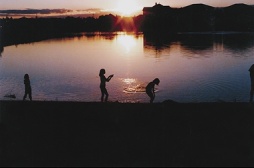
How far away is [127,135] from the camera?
12602mm

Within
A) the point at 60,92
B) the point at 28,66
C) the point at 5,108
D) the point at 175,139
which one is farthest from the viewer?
the point at 28,66

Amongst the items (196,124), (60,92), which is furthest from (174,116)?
(60,92)

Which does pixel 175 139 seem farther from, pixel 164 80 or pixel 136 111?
pixel 164 80

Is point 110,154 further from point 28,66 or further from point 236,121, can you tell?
point 28,66

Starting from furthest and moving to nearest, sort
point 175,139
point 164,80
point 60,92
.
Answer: point 164,80, point 60,92, point 175,139

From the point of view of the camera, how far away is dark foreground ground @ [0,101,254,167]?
35.1 ft

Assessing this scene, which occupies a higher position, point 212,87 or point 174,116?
point 174,116

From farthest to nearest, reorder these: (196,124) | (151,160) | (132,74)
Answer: (132,74) < (196,124) < (151,160)

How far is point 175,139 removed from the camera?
39.5ft

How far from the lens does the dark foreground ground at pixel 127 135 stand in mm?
10713

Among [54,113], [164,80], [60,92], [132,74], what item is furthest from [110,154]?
[132,74]

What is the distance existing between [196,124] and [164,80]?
93.8ft

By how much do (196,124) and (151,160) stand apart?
3505 mm

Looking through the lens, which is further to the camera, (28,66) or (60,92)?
(28,66)
